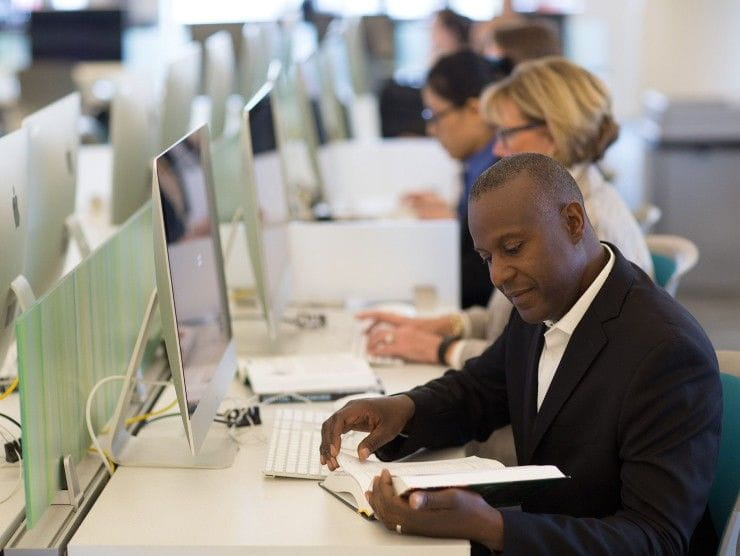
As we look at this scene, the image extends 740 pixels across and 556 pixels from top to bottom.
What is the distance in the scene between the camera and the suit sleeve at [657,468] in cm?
162

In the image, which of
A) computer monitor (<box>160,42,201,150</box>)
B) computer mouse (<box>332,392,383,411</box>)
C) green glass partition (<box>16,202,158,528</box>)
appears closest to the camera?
green glass partition (<box>16,202,158,528</box>)

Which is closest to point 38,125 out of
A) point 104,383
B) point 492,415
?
point 104,383

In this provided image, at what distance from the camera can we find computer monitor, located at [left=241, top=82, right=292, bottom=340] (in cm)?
244

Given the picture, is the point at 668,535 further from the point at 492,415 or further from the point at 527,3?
the point at 527,3

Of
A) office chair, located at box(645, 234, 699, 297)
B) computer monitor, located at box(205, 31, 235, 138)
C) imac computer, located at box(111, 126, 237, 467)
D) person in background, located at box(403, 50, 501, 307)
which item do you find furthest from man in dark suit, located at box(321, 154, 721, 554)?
computer monitor, located at box(205, 31, 235, 138)

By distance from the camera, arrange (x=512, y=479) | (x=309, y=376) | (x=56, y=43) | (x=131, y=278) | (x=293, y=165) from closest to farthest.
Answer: (x=512, y=479) → (x=131, y=278) → (x=309, y=376) → (x=293, y=165) → (x=56, y=43)

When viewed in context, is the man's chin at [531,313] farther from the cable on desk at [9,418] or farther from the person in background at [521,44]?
the person in background at [521,44]

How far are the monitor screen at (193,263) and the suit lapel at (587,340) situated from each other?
23.8 inches

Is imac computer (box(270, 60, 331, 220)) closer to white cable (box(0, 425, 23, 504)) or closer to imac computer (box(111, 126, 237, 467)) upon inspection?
imac computer (box(111, 126, 237, 467))

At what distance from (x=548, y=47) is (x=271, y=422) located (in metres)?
2.63

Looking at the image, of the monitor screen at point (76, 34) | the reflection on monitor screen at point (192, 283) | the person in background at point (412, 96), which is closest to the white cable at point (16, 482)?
the reflection on monitor screen at point (192, 283)

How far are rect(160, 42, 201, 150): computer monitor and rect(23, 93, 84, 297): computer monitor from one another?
666 millimetres

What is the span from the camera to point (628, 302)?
1.81m

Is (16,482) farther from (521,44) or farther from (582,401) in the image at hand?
(521,44)
